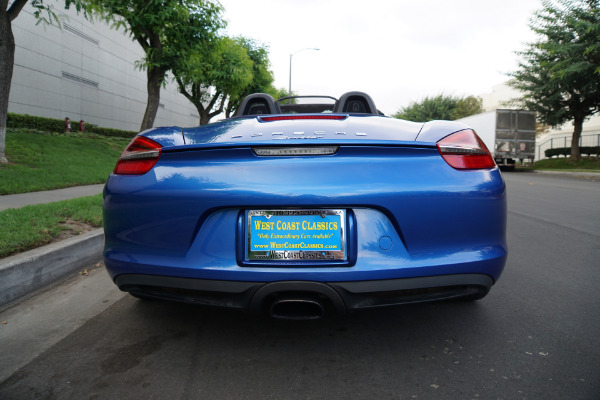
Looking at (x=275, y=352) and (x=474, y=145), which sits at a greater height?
(x=474, y=145)

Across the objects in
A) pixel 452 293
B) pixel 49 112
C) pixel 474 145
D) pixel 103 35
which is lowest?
pixel 452 293

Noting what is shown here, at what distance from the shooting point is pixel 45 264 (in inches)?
127

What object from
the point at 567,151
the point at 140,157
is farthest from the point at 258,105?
the point at 567,151

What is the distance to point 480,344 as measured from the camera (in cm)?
222

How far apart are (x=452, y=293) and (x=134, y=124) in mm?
31246

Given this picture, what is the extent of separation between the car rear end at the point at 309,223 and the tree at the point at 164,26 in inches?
429

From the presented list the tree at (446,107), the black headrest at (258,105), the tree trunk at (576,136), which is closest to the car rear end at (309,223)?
the black headrest at (258,105)

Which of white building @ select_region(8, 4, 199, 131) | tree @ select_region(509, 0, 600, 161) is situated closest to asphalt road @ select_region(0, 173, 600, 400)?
white building @ select_region(8, 4, 199, 131)

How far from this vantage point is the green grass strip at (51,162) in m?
8.09

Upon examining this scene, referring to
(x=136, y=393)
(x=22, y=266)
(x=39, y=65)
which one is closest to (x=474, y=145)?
(x=136, y=393)

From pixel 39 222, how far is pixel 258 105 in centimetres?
241

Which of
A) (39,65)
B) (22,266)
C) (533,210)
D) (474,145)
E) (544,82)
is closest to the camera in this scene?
(474,145)

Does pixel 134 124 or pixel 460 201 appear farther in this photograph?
pixel 134 124

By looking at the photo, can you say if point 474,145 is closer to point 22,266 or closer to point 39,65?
point 22,266
